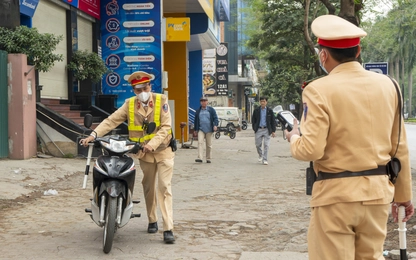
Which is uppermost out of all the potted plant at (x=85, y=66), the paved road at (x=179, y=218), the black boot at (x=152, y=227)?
the potted plant at (x=85, y=66)

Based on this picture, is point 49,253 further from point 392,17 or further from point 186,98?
point 186,98

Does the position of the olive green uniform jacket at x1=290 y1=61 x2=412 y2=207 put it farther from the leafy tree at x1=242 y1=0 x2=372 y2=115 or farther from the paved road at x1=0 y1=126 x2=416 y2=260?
the leafy tree at x1=242 y1=0 x2=372 y2=115

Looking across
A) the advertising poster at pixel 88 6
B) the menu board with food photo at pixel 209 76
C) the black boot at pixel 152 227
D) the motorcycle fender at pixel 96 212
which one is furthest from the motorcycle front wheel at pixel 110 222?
the menu board with food photo at pixel 209 76

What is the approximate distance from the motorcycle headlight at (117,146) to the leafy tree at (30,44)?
8922 mm

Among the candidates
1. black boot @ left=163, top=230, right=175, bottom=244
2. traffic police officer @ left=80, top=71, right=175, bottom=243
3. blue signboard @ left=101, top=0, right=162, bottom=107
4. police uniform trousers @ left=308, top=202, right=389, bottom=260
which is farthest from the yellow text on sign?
police uniform trousers @ left=308, top=202, right=389, bottom=260

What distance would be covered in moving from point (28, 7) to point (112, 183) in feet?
37.3

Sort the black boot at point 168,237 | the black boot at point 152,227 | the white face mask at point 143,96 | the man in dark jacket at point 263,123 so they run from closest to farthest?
the black boot at point 168,237, the white face mask at point 143,96, the black boot at point 152,227, the man in dark jacket at point 263,123

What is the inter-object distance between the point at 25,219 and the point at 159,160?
99.3 inches

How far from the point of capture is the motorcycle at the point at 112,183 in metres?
6.48

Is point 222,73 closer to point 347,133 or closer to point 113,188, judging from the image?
point 113,188

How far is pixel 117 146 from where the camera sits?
21.9ft

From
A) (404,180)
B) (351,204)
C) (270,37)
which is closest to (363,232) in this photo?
(351,204)

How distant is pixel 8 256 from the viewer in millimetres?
6492

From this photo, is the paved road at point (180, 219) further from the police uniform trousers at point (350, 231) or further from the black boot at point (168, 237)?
the police uniform trousers at point (350, 231)
